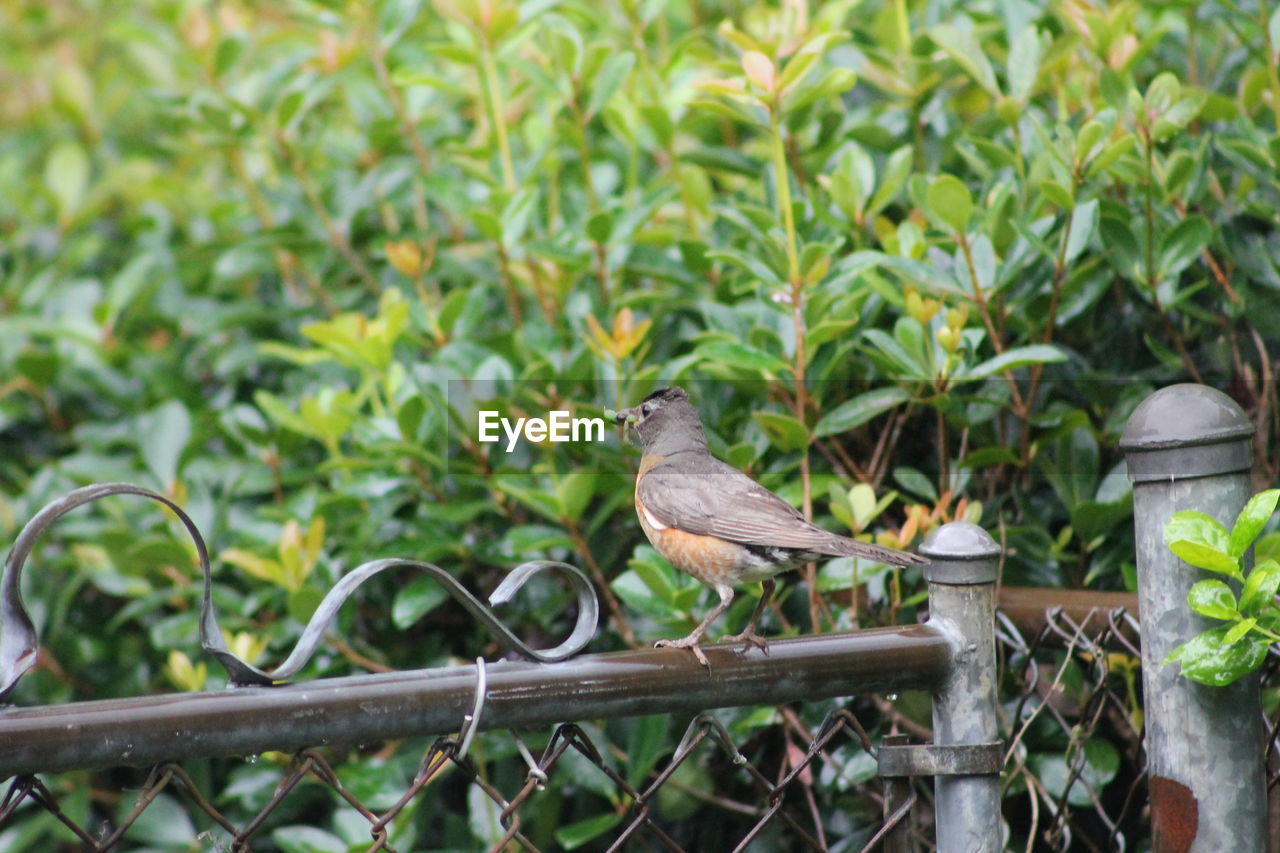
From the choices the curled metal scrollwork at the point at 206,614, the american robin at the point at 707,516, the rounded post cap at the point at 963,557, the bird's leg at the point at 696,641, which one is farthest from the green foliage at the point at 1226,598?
the curled metal scrollwork at the point at 206,614

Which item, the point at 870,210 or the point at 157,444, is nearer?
the point at 870,210

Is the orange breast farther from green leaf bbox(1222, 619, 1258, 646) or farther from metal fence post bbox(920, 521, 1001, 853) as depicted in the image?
green leaf bbox(1222, 619, 1258, 646)

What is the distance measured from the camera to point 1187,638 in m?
1.46

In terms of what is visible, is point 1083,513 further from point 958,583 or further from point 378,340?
point 378,340

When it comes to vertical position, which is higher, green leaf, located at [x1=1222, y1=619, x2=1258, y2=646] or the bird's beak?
the bird's beak

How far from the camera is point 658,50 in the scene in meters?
3.58

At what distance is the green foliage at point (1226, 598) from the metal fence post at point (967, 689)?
8.2 inches

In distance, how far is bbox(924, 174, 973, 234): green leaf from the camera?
202cm

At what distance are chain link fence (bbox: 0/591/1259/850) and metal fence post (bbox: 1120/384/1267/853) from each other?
18cm

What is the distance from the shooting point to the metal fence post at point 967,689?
1445 millimetres

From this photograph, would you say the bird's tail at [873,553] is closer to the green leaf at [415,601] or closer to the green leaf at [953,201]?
the green leaf at [953,201]

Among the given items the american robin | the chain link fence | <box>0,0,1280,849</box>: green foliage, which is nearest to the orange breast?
the american robin

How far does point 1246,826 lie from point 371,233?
2440 mm

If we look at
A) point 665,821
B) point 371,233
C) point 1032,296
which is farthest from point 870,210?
point 371,233
